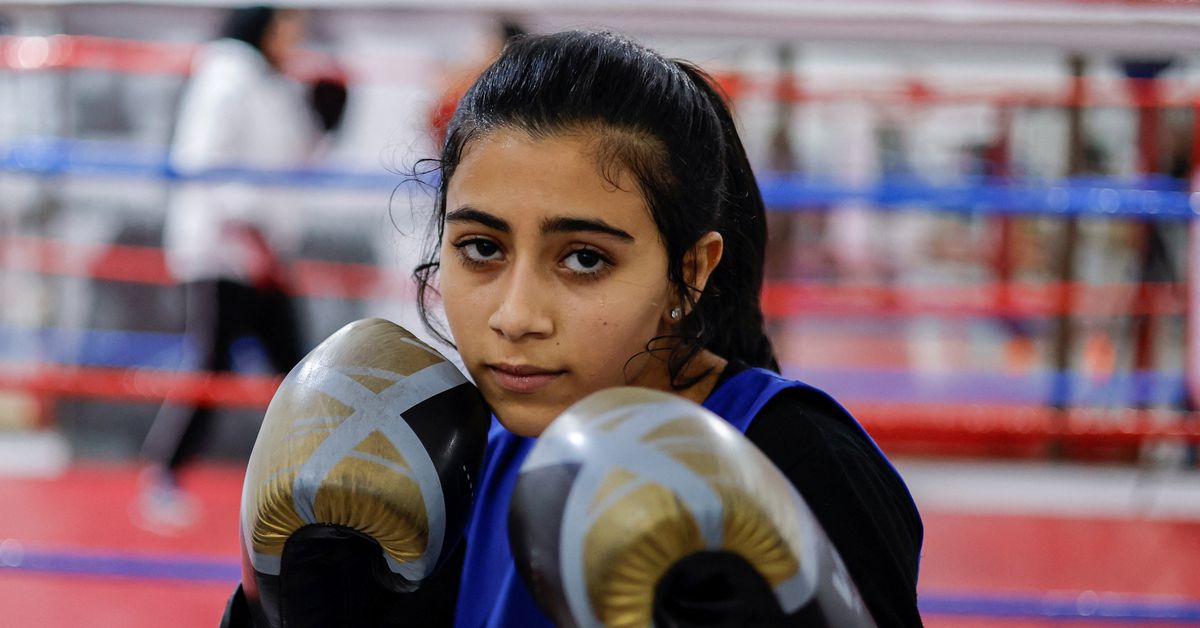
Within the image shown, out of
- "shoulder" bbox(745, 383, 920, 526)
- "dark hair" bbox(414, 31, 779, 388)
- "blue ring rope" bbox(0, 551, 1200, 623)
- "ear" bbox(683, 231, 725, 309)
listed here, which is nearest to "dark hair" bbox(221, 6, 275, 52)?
"blue ring rope" bbox(0, 551, 1200, 623)

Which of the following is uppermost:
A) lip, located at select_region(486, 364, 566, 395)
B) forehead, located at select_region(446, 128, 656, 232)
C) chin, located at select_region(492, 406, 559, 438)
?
forehead, located at select_region(446, 128, 656, 232)

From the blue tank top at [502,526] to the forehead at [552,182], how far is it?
134mm

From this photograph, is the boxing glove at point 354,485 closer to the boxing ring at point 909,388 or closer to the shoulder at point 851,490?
the shoulder at point 851,490

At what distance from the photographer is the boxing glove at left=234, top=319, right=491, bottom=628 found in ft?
2.11

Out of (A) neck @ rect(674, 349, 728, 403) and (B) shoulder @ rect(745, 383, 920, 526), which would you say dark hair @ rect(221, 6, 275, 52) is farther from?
(B) shoulder @ rect(745, 383, 920, 526)

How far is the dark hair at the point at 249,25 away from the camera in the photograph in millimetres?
2115

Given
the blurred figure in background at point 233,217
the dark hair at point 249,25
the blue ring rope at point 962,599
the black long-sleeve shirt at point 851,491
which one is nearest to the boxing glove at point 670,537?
the black long-sleeve shirt at point 851,491

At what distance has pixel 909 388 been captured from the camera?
3.42 m

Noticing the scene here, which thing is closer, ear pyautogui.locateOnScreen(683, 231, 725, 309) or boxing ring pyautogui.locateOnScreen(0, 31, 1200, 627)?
ear pyautogui.locateOnScreen(683, 231, 725, 309)

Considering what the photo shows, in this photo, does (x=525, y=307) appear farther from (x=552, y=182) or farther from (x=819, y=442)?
(x=819, y=442)

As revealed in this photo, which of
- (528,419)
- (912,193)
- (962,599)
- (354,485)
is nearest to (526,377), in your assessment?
(528,419)

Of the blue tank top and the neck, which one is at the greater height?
the neck

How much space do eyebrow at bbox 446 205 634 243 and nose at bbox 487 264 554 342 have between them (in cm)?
3

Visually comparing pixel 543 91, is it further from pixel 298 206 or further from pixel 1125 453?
pixel 1125 453
